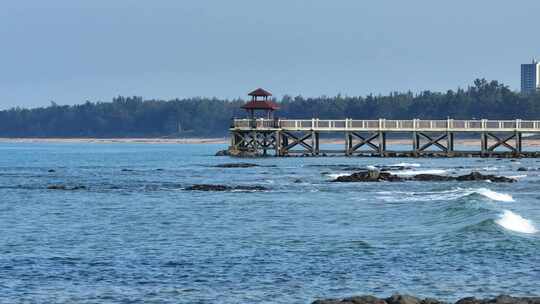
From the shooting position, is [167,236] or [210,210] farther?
[210,210]

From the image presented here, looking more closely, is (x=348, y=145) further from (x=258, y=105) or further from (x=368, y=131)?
(x=258, y=105)

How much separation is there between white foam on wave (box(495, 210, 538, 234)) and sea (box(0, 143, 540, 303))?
0.07 m

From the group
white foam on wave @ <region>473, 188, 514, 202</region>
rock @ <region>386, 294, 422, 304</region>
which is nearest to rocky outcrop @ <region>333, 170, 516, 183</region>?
white foam on wave @ <region>473, 188, 514, 202</region>

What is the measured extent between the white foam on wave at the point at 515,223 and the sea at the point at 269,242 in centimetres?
7

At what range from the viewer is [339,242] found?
31.9 meters

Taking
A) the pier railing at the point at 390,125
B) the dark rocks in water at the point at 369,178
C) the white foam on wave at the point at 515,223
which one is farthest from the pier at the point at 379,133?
the white foam on wave at the point at 515,223

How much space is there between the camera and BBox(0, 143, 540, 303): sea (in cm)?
2428

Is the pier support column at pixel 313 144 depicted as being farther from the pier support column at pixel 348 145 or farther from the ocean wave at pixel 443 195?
the ocean wave at pixel 443 195

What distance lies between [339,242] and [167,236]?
5145mm

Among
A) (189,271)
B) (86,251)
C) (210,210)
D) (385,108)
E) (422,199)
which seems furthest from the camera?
(385,108)

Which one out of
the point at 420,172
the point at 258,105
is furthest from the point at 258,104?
the point at 420,172

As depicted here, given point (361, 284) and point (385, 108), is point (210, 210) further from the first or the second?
point (385, 108)

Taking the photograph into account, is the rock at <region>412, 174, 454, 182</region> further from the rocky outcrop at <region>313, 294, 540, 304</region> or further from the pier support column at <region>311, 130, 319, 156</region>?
the rocky outcrop at <region>313, 294, 540, 304</region>

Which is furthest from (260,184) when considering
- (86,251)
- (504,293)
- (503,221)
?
(504,293)
